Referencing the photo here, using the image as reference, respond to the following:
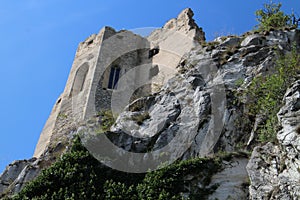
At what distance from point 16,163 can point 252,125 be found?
9.63 meters

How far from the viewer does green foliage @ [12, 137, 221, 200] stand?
A: 1040 centimetres

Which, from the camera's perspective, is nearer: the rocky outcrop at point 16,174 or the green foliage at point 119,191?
the green foliage at point 119,191

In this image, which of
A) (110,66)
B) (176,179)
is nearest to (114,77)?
(110,66)

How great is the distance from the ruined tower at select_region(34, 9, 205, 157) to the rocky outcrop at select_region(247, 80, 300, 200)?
9499 millimetres

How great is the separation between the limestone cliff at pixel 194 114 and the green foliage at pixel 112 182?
25cm

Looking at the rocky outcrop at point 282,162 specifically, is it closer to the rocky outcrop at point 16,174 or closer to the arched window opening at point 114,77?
the rocky outcrop at point 16,174

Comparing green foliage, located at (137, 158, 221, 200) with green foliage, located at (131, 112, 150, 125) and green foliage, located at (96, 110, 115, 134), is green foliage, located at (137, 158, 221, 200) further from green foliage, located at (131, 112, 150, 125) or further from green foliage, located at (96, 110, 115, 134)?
green foliage, located at (96, 110, 115, 134)

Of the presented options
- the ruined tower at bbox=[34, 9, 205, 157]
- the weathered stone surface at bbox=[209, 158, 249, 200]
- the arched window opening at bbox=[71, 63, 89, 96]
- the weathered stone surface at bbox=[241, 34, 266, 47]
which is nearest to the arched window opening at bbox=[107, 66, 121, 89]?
the ruined tower at bbox=[34, 9, 205, 157]

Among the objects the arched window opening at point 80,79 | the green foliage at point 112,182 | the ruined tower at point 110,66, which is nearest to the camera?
the green foliage at point 112,182

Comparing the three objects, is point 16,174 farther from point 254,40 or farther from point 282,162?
point 282,162

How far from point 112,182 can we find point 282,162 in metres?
4.34

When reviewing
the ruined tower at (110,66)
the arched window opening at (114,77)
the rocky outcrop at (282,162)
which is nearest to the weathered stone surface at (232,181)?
the rocky outcrop at (282,162)

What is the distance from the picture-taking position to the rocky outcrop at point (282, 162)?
8773mm

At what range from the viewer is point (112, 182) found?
36.3ft
